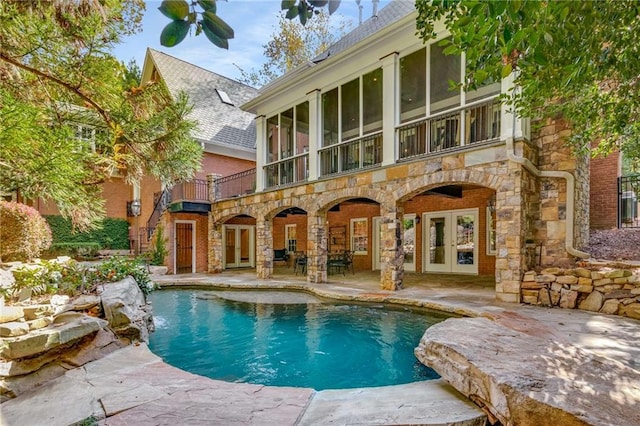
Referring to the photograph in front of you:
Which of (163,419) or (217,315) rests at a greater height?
(163,419)

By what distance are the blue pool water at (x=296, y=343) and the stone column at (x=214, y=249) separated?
5047 mm

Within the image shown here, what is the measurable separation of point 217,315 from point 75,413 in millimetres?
4240

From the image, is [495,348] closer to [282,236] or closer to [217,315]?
[217,315]

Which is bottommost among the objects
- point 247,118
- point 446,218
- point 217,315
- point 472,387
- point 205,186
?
point 217,315

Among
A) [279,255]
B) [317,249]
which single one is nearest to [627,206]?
[317,249]

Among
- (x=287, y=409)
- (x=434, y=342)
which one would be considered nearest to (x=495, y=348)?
(x=434, y=342)

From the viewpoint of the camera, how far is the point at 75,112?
6.55 meters

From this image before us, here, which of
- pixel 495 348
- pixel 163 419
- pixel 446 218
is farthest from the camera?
pixel 446 218

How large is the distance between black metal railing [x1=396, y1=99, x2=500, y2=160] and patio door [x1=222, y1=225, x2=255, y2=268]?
9009 mm

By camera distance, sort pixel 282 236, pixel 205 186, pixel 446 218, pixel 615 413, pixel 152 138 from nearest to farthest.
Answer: pixel 615 413 → pixel 152 138 → pixel 446 218 → pixel 205 186 → pixel 282 236

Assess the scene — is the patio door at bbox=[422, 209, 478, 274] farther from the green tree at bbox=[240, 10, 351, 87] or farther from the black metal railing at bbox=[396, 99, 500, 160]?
the green tree at bbox=[240, 10, 351, 87]

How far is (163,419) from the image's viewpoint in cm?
229

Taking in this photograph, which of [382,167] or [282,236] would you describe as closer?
[382,167]

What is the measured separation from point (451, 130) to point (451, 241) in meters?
4.34
